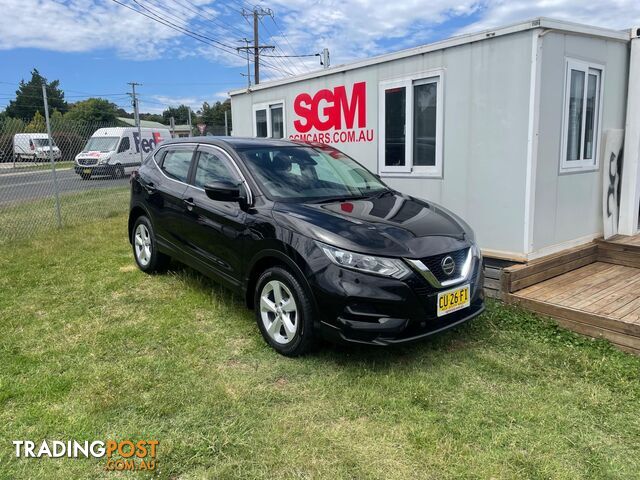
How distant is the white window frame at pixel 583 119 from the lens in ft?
16.2

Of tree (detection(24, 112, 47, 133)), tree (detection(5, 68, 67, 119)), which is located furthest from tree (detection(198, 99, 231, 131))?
tree (detection(24, 112, 47, 133))

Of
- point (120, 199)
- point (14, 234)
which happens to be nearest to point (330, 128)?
point (14, 234)

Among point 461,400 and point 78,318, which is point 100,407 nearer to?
point 78,318

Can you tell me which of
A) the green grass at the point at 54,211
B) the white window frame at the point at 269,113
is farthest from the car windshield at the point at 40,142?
the white window frame at the point at 269,113

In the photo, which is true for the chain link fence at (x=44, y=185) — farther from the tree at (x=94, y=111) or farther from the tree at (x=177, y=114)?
the tree at (x=177, y=114)

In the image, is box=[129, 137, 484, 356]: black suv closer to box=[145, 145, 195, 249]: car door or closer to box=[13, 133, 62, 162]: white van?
box=[145, 145, 195, 249]: car door

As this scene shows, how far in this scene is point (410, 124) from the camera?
5.80 meters

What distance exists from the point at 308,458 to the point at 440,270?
1554 mm

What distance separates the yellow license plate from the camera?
333 cm

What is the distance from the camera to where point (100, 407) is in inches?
117

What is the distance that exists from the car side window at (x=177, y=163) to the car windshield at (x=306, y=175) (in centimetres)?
90

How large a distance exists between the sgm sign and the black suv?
1.64 meters

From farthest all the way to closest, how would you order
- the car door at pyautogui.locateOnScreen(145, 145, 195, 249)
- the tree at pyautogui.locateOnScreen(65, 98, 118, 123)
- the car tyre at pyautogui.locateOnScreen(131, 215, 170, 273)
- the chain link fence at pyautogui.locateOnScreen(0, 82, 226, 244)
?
the tree at pyautogui.locateOnScreen(65, 98, 118, 123) → the chain link fence at pyautogui.locateOnScreen(0, 82, 226, 244) → the car tyre at pyautogui.locateOnScreen(131, 215, 170, 273) → the car door at pyautogui.locateOnScreen(145, 145, 195, 249)

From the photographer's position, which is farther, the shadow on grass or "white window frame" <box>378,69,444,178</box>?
"white window frame" <box>378,69,444,178</box>
